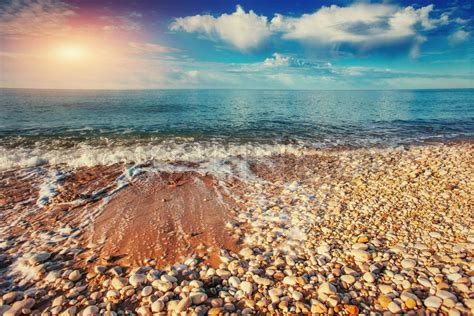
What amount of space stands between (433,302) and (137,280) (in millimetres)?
5242

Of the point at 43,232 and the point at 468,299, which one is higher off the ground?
the point at 468,299

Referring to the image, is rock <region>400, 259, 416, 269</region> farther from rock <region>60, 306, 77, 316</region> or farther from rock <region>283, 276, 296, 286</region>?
rock <region>60, 306, 77, 316</region>

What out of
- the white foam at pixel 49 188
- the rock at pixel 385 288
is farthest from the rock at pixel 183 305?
the white foam at pixel 49 188

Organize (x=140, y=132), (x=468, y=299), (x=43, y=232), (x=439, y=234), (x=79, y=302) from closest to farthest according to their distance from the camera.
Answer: (x=468, y=299)
(x=79, y=302)
(x=439, y=234)
(x=43, y=232)
(x=140, y=132)

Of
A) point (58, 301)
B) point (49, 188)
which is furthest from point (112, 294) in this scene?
point (49, 188)

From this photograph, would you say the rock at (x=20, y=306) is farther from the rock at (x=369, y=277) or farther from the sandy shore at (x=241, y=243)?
the rock at (x=369, y=277)

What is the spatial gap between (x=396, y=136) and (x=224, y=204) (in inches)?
727

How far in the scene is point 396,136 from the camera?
2058cm

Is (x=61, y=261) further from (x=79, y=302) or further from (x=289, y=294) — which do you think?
(x=289, y=294)

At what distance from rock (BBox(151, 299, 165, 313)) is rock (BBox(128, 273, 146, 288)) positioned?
2.21 feet

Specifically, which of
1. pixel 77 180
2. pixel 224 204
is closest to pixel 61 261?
pixel 224 204

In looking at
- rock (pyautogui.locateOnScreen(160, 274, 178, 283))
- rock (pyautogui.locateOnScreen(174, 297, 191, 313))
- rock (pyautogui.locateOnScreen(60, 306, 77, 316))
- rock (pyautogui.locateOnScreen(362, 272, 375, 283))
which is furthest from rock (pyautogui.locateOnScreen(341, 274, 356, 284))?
rock (pyautogui.locateOnScreen(60, 306, 77, 316))

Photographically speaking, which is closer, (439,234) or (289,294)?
(289,294)

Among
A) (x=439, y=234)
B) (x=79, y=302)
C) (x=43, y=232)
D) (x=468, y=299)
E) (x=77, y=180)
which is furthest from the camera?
(x=77, y=180)
